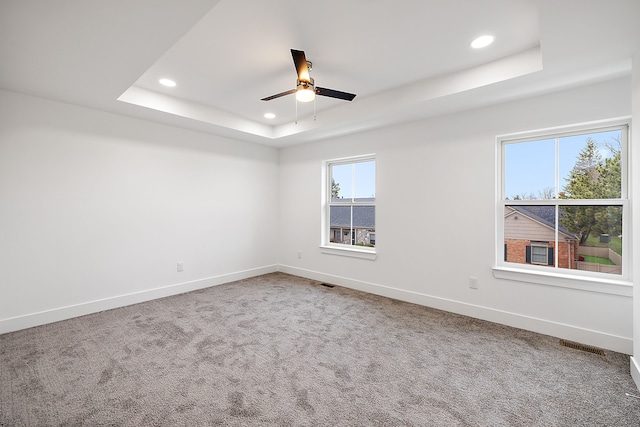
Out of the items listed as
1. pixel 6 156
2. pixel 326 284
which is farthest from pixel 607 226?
pixel 6 156

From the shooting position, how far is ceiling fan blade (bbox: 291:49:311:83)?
90.5 inches

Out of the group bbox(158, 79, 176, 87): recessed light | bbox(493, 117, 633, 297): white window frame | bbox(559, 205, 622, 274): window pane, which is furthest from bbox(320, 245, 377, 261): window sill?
bbox(158, 79, 176, 87): recessed light

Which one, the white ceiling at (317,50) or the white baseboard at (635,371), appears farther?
the white baseboard at (635,371)

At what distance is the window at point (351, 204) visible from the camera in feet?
14.7

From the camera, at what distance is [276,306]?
11.9 ft

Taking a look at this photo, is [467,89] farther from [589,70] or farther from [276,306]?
[276,306]

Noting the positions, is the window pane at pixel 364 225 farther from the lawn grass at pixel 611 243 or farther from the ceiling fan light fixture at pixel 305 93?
the lawn grass at pixel 611 243

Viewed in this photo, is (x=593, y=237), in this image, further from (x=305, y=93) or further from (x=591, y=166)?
(x=305, y=93)

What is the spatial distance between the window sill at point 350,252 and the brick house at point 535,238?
5.55ft

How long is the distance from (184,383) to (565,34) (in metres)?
3.57

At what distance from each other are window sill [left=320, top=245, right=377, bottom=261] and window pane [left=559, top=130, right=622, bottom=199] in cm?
232

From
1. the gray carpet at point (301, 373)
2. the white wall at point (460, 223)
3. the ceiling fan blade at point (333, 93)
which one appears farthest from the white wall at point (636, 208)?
the ceiling fan blade at point (333, 93)

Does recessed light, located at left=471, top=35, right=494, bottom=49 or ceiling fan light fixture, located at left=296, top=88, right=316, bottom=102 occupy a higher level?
recessed light, located at left=471, top=35, right=494, bottom=49

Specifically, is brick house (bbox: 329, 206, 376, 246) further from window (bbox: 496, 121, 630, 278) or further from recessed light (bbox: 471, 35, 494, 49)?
recessed light (bbox: 471, 35, 494, 49)
